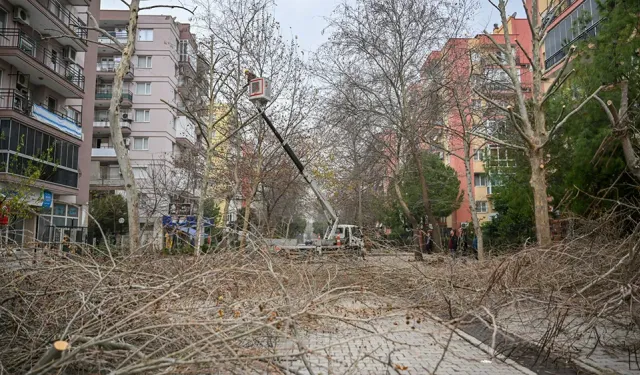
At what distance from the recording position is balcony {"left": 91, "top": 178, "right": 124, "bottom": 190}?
42.7 m

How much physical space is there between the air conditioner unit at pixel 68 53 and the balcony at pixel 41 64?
0.94ft

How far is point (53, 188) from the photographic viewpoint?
26625mm

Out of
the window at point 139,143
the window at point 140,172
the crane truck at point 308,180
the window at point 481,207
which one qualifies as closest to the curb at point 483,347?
the crane truck at point 308,180

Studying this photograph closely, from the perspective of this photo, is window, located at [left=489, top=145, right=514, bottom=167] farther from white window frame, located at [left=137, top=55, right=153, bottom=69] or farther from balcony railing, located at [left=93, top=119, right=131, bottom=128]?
white window frame, located at [left=137, top=55, right=153, bottom=69]

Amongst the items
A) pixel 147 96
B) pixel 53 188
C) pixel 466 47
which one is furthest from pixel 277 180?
pixel 147 96

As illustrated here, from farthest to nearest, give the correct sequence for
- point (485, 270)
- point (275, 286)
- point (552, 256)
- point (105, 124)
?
point (105, 124) < point (485, 270) < point (552, 256) < point (275, 286)

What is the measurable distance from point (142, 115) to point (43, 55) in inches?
722

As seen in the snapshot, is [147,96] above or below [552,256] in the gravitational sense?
above

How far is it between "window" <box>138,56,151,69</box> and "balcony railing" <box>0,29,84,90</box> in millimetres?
14744

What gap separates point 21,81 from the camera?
2611 centimetres

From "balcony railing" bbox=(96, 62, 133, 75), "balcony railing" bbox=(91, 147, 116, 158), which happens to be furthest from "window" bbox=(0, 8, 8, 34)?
"balcony railing" bbox=(96, 62, 133, 75)

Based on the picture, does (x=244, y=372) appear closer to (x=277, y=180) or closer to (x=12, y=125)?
(x=277, y=180)

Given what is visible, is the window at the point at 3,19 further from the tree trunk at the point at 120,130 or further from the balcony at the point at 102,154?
the balcony at the point at 102,154

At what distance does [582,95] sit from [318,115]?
10.2 m
